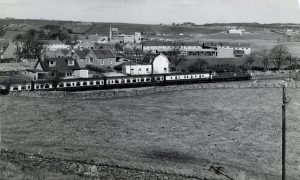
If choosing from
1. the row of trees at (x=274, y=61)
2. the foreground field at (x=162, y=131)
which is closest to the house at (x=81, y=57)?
the foreground field at (x=162, y=131)

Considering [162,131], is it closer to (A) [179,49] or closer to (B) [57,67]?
(B) [57,67]

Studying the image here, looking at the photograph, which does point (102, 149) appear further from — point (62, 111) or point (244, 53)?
point (244, 53)

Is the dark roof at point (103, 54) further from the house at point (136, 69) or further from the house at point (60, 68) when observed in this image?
the house at point (60, 68)

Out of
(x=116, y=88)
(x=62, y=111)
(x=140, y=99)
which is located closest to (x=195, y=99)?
(x=140, y=99)

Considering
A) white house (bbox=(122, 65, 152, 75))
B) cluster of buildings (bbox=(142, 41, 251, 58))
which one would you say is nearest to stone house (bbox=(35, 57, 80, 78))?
white house (bbox=(122, 65, 152, 75))

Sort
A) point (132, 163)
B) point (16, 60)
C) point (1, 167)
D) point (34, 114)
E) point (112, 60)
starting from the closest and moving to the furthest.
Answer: point (1, 167) < point (132, 163) < point (34, 114) < point (112, 60) < point (16, 60)

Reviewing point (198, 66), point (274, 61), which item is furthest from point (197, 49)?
point (198, 66)

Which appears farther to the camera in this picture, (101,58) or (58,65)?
(101,58)
